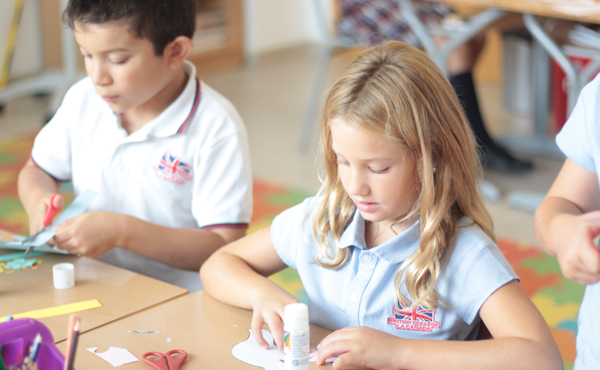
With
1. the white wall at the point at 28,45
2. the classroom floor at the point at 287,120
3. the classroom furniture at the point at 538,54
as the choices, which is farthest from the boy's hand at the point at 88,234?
the white wall at the point at 28,45

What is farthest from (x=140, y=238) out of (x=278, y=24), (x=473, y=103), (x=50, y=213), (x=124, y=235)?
(x=278, y=24)

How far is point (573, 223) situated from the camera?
77 cm

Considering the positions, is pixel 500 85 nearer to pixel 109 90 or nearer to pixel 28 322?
pixel 109 90

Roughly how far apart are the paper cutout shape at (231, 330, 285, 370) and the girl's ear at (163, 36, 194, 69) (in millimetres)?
635

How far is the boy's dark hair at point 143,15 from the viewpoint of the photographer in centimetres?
118

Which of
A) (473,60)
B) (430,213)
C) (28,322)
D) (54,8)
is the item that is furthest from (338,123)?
(54,8)

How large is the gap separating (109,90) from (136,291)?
42 centimetres

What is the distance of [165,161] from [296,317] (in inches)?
25.2

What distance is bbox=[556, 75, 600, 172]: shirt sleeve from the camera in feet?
2.80

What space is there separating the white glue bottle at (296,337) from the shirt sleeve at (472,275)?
0.73 feet

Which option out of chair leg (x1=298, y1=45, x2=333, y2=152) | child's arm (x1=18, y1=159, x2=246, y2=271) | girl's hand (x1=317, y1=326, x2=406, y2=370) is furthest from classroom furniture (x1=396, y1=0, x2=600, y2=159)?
girl's hand (x1=317, y1=326, x2=406, y2=370)

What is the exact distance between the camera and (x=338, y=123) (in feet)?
2.97

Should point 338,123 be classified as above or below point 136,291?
above

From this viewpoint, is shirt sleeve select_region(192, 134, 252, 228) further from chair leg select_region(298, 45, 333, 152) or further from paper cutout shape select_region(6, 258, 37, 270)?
chair leg select_region(298, 45, 333, 152)
